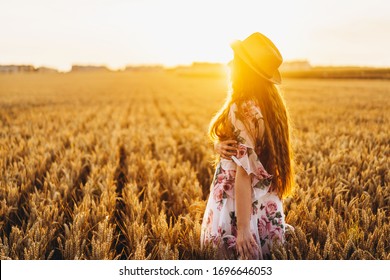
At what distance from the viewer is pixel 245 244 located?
6.24 feet

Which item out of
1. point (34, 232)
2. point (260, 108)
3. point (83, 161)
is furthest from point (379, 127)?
point (34, 232)

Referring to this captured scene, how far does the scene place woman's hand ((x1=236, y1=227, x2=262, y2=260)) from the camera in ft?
6.18

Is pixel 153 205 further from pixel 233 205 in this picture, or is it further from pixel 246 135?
pixel 246 135

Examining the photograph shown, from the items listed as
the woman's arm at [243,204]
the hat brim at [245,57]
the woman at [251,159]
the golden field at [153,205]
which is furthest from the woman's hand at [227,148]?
the golden field at [153,205]

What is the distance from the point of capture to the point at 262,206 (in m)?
2.12

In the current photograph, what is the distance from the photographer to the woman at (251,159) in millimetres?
1871

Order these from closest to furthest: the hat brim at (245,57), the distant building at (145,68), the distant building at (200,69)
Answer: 1. the hat brim at (245,57)
2. the distant building at (200,69)
3. the distant building at (145,68)

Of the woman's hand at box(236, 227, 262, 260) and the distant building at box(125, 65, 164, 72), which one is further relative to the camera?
the distant building at box(125, 65, 164, 72)

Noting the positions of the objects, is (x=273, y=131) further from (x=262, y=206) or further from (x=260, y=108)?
(x=262, y=206)

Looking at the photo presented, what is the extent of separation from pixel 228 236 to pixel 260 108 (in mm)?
753

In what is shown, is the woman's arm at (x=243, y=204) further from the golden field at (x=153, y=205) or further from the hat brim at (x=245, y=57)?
the hat brim at (x=245, y=57)

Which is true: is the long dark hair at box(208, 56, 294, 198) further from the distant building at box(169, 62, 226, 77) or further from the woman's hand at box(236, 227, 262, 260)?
the distant building at box(169, 62, 226, 77)

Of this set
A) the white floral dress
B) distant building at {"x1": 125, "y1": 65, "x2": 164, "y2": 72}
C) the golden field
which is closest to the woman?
the white floral dress
